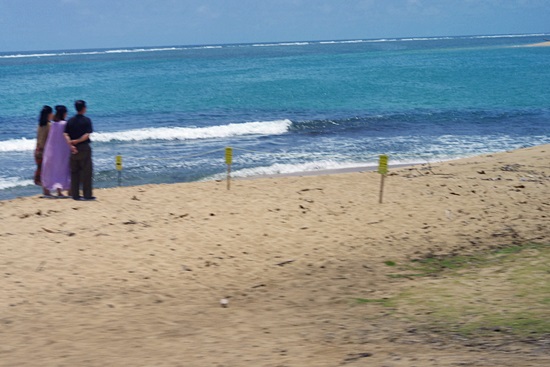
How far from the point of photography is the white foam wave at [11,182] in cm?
1587

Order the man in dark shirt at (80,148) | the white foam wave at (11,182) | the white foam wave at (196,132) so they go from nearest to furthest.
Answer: the man in dark shirt at (80,148) < the white foam wave at (11,182) < the white foam wave at (196,132)

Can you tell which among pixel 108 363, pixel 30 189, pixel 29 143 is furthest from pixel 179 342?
pixel 29 143

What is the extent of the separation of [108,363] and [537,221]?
671 centimetres

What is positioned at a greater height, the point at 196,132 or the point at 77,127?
the point at 77,127

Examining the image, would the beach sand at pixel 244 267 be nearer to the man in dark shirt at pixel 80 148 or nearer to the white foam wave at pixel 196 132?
the man in dark shirt at pixel 80 148

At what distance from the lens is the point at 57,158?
10938mm

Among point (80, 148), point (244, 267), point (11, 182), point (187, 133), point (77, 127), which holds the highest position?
Answer: point (77, 127)

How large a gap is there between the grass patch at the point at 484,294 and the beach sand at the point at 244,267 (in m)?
0.25

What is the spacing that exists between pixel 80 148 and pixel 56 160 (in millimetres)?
587

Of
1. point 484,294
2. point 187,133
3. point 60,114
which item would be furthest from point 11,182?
point 484,294

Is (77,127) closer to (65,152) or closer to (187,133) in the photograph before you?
(65,152)

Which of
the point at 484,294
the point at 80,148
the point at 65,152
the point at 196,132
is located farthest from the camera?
the point at 196,132

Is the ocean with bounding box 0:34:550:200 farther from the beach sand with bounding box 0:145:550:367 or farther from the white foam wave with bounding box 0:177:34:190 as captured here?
the beach sand with bounding box 0:145:550:367

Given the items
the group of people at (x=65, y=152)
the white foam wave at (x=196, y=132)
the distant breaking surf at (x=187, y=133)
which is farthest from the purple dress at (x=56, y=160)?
the white foam wave at (x=196, y=132)
